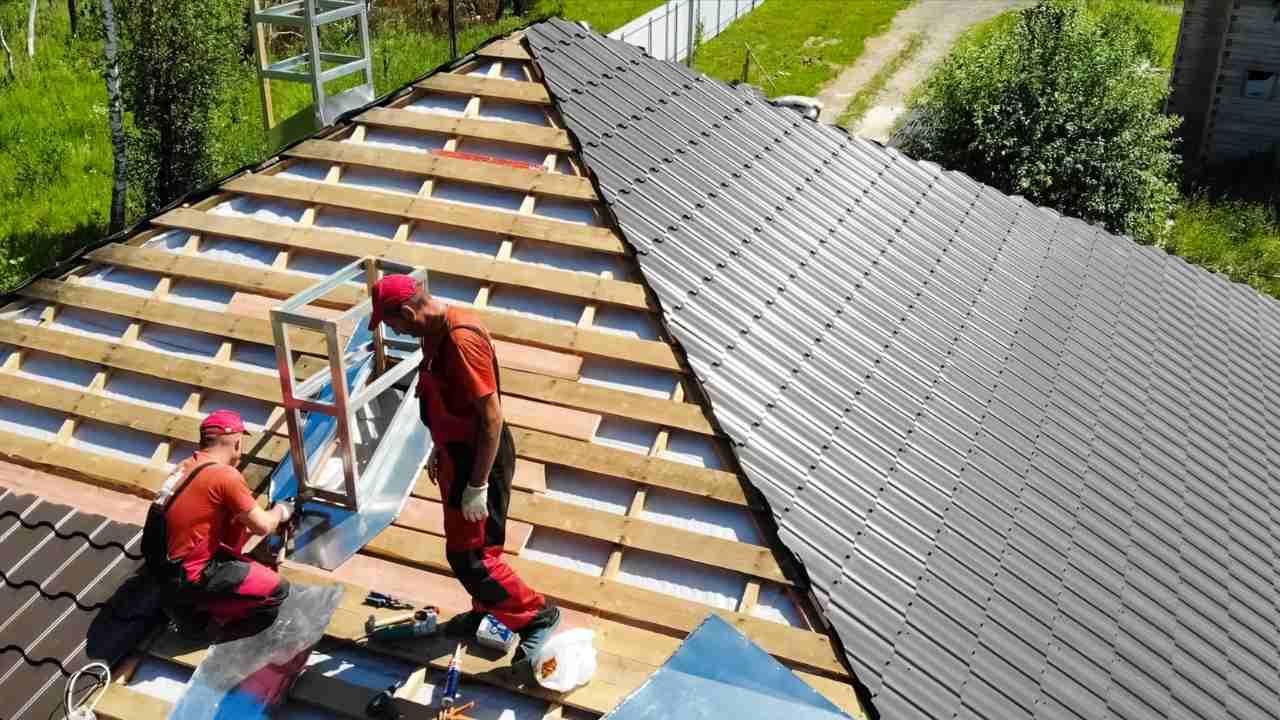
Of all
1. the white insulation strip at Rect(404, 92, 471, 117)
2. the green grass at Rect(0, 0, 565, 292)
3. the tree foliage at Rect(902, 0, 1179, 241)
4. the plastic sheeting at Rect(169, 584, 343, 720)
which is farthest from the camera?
the green grass at Rect(0, 0, 565, 292)

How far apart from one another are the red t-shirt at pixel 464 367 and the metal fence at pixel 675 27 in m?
24.6

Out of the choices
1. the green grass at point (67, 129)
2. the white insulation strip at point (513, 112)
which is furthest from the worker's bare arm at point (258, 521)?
the green grass at point (67, 129)

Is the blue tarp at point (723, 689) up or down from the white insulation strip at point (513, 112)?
down

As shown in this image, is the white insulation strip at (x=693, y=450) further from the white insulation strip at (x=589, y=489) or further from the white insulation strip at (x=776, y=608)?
the white insulation strip at (x=776, y=608)

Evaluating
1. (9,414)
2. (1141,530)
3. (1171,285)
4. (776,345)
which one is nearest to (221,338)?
(9,414)

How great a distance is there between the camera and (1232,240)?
2127 centimetres

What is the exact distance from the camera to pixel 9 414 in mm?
7359

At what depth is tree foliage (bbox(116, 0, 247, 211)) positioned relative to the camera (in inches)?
736

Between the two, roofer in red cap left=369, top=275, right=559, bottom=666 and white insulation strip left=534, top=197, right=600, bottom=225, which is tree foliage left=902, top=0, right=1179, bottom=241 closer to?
white insulation strip left=534, top=197, right=600, bottom=225

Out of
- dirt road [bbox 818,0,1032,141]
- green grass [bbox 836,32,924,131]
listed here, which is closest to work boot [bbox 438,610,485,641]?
dirt road [bbox 818,0,1032,141]

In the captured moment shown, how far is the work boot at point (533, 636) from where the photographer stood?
539cm

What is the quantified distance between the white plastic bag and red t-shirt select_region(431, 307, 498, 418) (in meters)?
1.16

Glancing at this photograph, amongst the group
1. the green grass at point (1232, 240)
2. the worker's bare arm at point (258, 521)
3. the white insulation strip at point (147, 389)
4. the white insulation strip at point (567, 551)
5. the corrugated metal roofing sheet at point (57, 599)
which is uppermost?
the worker's bare arm at point (258, 521)

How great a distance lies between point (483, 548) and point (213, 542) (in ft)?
4.14
